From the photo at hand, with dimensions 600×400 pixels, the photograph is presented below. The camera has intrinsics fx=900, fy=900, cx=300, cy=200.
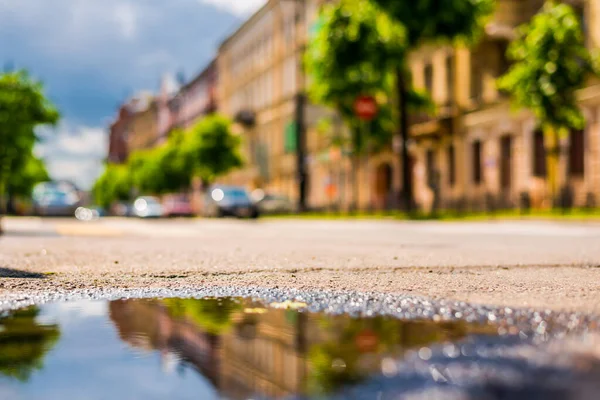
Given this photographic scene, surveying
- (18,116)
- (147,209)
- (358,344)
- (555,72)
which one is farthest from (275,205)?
(358,344)

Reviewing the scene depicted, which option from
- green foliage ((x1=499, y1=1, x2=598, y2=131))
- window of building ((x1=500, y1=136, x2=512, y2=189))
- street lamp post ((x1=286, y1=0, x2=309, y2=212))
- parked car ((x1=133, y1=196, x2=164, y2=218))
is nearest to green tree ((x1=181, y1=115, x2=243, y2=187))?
street lamp post ((x1=286, y1=0, x2=309, y2=212))

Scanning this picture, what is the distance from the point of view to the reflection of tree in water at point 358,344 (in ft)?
11.2

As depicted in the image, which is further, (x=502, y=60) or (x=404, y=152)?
(x=502, y=60)

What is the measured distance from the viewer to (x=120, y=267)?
9.51m

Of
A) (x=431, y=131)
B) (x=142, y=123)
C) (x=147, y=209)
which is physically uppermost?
(x=142, y=123)

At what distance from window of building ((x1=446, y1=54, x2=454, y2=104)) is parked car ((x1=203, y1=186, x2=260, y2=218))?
421 inches

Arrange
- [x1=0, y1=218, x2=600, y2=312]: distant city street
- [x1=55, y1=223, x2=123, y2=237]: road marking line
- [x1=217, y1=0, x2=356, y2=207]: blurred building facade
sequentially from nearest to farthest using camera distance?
[x1=0, y1=218, x2=600, y2=312]: distant city street, [x1=55, y1=223, x2=123, y2=237]: road marking line, [x1=217, y1=0, x2=356, y2=207]: blurred building facade

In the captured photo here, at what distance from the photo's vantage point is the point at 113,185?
439 ft

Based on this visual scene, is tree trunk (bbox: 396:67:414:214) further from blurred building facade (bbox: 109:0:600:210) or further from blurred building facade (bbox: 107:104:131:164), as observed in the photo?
blurred building facade (bbox: 107:104:131:164)

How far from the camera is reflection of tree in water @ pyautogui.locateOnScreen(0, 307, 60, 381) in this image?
3675mm

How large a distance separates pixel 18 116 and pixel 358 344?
2331 cm

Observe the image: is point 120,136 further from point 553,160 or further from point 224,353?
point 224,353

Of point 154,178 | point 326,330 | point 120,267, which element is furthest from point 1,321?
point 154,178

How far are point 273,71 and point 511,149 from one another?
3666 cm
